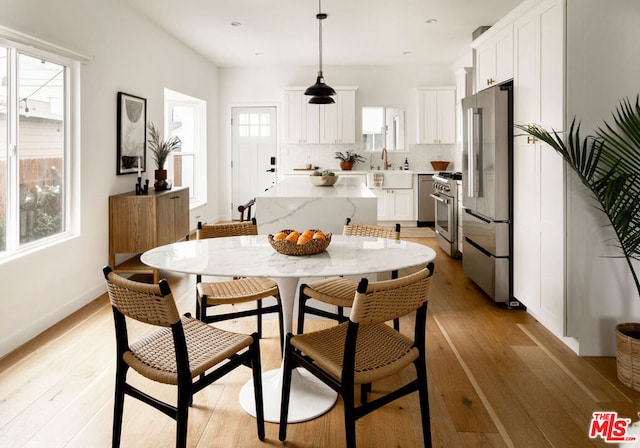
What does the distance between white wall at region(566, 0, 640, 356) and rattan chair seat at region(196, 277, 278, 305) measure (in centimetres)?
177

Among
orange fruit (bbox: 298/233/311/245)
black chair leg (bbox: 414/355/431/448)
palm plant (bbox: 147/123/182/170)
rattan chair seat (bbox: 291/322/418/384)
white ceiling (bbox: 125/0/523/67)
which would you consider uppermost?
white ceiling (bbox: 125/0/523/67)

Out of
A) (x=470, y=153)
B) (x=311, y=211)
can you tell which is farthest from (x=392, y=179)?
(x=311, y=211)

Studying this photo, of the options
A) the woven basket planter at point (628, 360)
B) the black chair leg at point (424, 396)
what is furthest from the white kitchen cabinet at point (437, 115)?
the black chair leg at point (424, 396)

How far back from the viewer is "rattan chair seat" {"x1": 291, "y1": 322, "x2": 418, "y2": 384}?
70.8 inches

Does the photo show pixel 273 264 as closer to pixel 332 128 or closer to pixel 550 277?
Answer: pixel 550 277

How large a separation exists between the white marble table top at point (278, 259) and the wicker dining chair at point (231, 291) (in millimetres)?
282

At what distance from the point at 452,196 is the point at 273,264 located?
14.0ft

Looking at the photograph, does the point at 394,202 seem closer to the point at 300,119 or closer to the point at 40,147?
the point at 300,119

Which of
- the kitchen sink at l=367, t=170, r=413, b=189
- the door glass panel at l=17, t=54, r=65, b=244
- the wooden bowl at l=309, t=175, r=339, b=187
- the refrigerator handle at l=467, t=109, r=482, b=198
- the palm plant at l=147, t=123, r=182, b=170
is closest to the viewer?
the door glass panel at l=17, t=54, r=65, b=244

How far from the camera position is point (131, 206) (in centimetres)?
456

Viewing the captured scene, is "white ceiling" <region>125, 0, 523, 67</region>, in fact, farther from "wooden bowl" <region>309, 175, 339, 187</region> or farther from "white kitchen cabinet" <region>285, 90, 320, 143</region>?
"wooden bowl" <region>309, 175, 339, 187</region>

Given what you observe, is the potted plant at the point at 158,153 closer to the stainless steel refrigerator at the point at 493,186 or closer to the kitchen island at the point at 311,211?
the kitchen island at the point at 311,211

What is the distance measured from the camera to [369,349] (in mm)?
1955

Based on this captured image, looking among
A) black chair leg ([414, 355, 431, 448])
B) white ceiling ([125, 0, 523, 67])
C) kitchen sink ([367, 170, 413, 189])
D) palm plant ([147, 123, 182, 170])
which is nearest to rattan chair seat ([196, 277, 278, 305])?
black chair leg ([414, 355, 431, 448])
